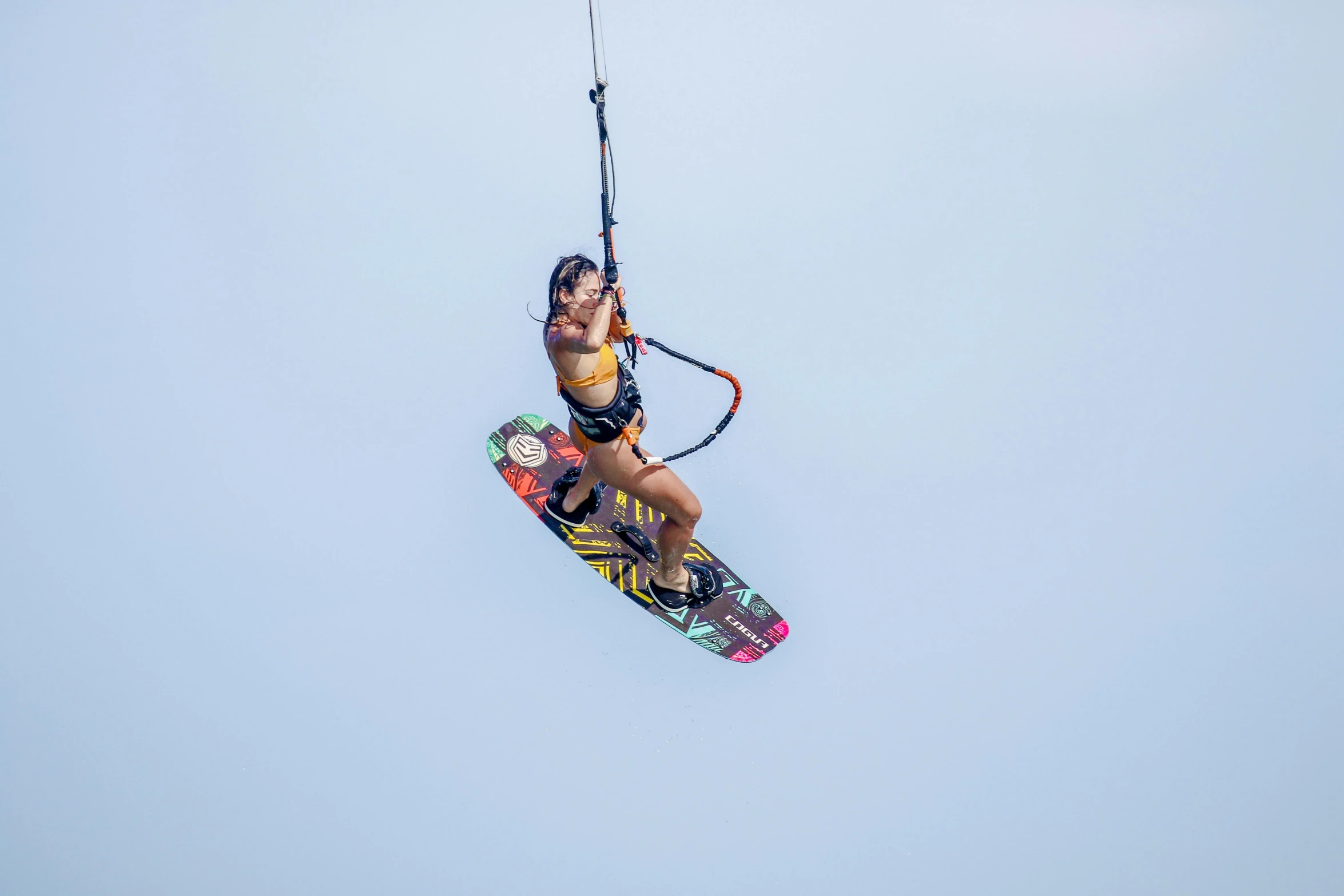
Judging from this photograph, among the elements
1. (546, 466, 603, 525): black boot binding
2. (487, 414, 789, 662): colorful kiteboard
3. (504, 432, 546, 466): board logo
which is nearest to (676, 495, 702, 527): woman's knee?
(487, 414, 789, 662): colorful kiteboard

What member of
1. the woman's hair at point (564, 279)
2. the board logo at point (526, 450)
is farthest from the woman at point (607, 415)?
the board logo at point (526, 450)

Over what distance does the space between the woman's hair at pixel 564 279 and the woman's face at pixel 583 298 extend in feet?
0.04

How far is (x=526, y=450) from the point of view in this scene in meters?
8.65

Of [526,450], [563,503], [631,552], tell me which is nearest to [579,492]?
[563,503]

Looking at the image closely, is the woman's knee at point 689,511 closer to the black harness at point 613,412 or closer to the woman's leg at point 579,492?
the black harness at point 613,412

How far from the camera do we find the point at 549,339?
21.2 feet

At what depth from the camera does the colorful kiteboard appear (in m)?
7.88

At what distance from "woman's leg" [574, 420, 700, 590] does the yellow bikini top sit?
0.44 meters

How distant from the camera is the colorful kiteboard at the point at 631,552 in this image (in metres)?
7.88

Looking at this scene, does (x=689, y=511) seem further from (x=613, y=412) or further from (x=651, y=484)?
(x=613, y=412)

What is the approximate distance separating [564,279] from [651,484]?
1286 mm

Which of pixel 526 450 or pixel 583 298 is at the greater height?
pixel 526 450

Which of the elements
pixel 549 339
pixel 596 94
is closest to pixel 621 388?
pixel 549 339

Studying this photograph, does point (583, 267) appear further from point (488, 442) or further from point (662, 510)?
point (488, 442)
